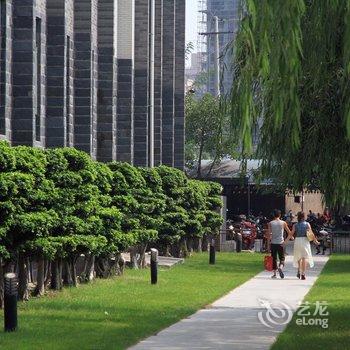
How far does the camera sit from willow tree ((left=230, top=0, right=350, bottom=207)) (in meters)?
14.5

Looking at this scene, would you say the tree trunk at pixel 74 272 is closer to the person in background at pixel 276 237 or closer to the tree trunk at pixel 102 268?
the tree trunk at pixel 102 268

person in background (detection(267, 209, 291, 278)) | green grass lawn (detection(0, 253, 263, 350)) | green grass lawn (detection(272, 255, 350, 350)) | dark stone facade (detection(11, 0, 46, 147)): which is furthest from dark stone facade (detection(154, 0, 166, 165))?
dark stone facade (detection(11, 0, 46, 147))

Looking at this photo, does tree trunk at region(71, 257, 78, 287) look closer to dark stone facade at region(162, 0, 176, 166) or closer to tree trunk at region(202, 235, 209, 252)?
tree trunk at region(202, 235, 209, 252)

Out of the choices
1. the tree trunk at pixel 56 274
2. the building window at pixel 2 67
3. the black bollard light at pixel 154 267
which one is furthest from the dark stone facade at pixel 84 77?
the tree trunk at pixel 56 274

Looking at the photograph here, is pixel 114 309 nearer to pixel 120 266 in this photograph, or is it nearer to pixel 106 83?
pixel 120 266

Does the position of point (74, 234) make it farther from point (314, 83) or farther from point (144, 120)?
point (144, 120)

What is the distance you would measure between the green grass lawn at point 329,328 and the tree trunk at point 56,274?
508cm

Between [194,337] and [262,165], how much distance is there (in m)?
3.09

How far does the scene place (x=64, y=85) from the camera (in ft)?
123

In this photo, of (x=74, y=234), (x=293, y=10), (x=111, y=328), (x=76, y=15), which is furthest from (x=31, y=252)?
(x=76, y=15)

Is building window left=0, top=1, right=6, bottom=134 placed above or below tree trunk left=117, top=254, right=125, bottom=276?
above

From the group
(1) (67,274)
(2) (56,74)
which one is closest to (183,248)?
(2) (56,74)

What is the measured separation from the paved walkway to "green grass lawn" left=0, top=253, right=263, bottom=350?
31 centimetres

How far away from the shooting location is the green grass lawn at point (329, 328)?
62.1ft
